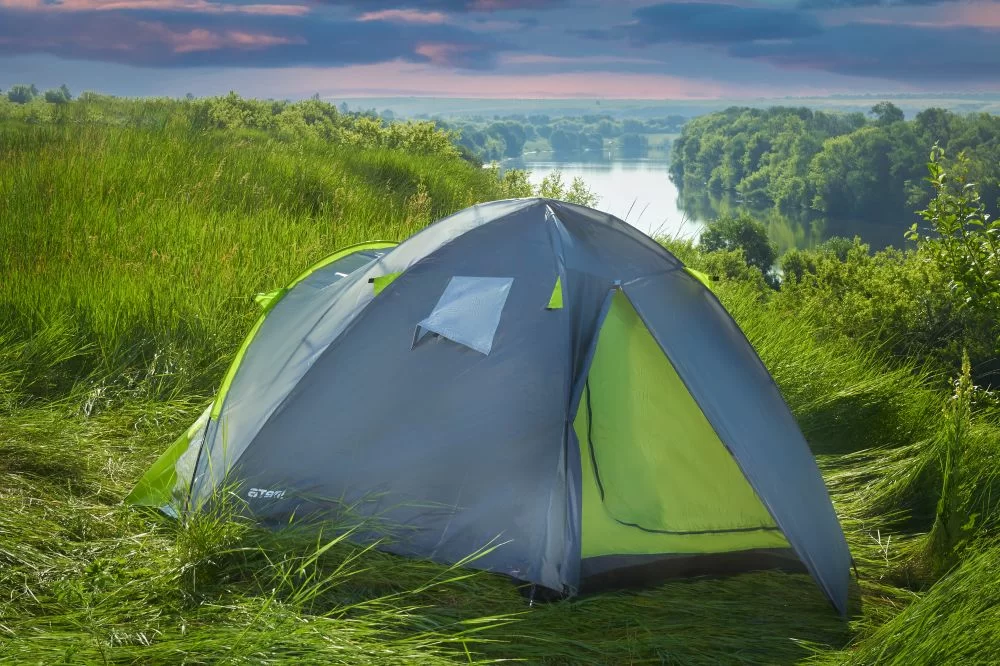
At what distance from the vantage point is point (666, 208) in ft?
60.6

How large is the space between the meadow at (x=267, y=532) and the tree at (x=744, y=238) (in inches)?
1245

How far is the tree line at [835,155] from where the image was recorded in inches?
2181

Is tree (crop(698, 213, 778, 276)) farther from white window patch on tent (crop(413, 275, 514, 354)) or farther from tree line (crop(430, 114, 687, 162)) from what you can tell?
white window patch on tent (crop(413, 275, 514, 354))

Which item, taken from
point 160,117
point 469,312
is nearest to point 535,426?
point 469,312

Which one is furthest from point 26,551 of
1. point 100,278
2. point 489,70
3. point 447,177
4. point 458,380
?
point 489,70

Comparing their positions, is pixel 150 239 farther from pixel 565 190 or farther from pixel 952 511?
pixel 565 190

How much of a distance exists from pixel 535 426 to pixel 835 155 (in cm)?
6240

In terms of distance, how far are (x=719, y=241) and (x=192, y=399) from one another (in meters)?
36.4

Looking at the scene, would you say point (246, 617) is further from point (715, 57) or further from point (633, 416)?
point (715, 57)

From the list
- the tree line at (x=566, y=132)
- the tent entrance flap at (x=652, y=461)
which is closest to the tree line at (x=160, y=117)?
the tent entrance flap at (x=652, y=461)

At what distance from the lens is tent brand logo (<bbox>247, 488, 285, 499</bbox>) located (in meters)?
2.96

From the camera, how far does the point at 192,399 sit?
4430 millimetres

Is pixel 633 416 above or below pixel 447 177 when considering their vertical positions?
below

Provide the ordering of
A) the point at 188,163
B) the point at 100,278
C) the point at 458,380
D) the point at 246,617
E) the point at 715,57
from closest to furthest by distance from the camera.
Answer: the point at 246,617 → the point at 458,380 → the point at 100,278 → the point at 188,163 → the point at 715,57
